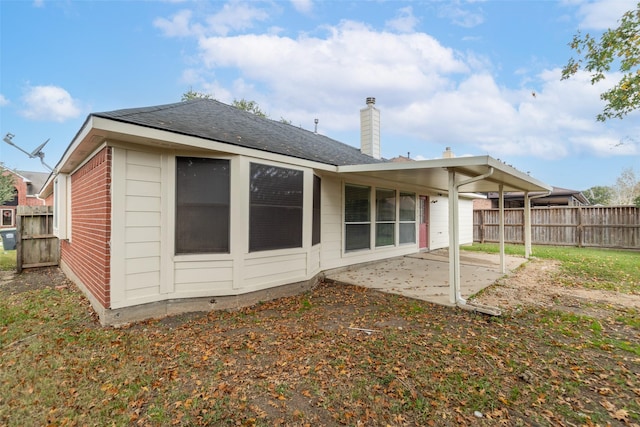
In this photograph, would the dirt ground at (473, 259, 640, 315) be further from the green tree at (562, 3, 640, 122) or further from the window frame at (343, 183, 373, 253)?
the green tree at (562, 3, 640, 122)

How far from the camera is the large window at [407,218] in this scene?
9488 mm

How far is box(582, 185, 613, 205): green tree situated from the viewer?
29288 millimetres

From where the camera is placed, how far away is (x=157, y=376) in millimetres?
2770

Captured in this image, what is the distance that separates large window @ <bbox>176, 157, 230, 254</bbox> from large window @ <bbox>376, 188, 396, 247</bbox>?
194 inches

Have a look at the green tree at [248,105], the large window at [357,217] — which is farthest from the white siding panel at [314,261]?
the green tree at [248,105]

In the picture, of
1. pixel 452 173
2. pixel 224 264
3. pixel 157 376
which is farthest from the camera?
pixel 452 173

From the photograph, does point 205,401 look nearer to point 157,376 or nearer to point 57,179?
point 157,376

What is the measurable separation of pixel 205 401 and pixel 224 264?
2366 mm

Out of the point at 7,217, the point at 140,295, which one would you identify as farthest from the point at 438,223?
the point at 7,217

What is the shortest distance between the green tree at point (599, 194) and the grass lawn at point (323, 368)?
3472 cm

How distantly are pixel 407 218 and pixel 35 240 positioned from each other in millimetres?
11128

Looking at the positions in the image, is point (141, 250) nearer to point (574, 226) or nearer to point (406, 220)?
point (406, 220)

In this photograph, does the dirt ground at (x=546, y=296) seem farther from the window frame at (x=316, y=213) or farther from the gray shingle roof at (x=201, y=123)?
the gray shingle roof at (x=201, y=123)

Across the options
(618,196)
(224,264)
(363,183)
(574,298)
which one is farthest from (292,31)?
(618,196)
